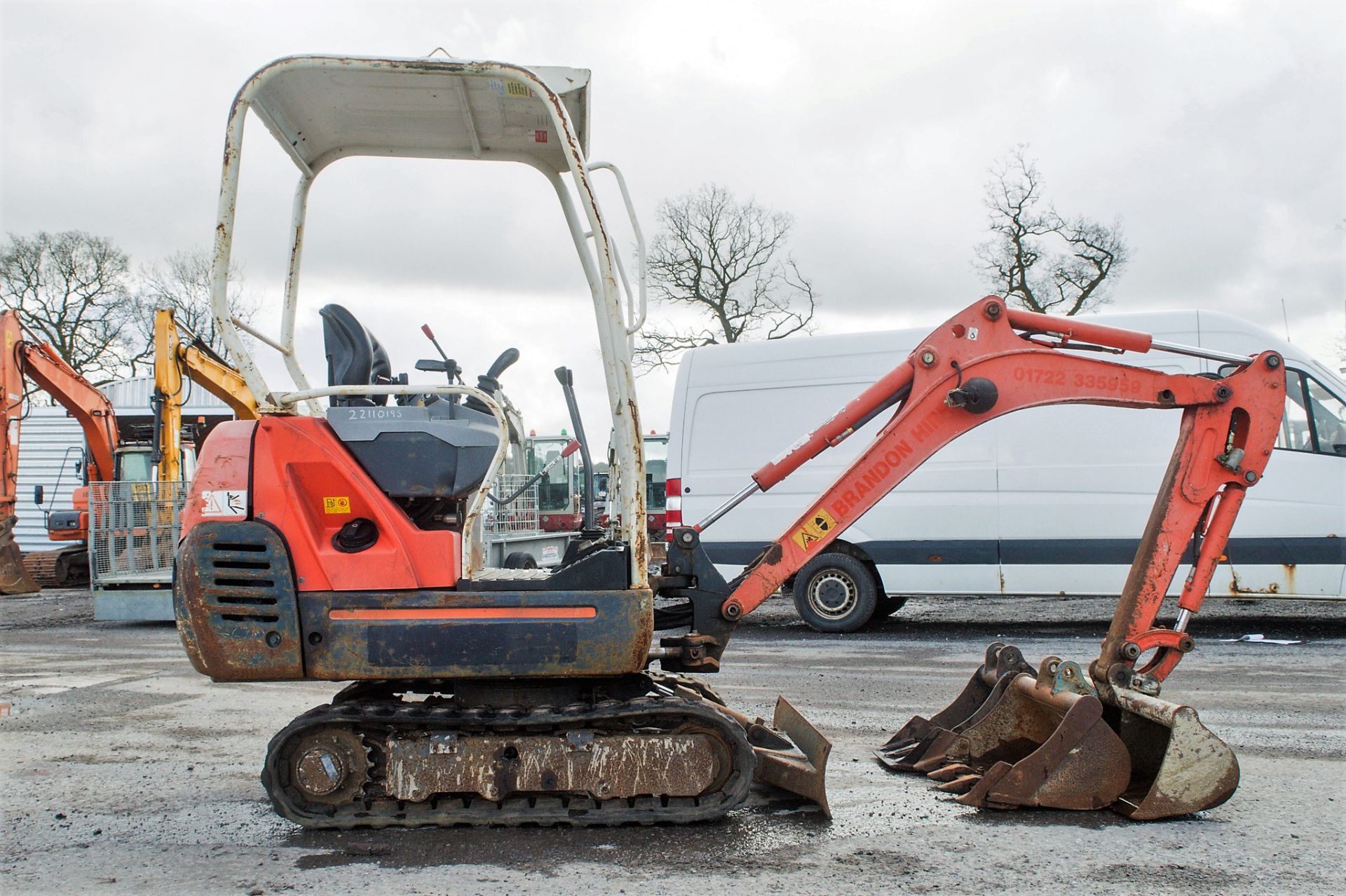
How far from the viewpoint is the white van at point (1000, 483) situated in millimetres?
9414

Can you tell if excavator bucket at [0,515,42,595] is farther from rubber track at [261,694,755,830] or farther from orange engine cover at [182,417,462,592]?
rubber track at [261,694,755,830]

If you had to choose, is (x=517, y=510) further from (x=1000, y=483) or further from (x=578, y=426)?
(x=578, y=426)

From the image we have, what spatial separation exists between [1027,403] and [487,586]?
2.67 m

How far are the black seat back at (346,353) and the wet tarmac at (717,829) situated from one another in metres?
1.86

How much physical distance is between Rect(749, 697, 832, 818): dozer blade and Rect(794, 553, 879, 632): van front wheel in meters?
5.43

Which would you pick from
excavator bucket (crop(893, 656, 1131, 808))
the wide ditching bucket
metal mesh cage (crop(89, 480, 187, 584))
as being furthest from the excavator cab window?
excavator bucket (crop(893, 656, 1131, 808))

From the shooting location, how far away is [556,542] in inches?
561

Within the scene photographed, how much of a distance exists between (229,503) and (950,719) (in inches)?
145

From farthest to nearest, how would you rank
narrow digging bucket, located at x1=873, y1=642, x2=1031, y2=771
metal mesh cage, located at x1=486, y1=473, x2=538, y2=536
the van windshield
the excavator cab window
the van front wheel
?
the van windshield
the excavator cab window
metal mesh cage, located at x1=486, y1=473, x2=538, y2=536
the van front wheel
narrow digging bucket, located at x1=873, y1=642, x2=1031, y2=771

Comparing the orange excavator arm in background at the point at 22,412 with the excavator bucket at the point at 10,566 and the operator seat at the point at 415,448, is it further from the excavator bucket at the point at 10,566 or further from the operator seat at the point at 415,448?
the operator seat at the point at 415,448

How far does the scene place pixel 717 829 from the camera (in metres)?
→ 4.36


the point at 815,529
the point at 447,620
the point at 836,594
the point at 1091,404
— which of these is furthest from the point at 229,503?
the point at 836,594

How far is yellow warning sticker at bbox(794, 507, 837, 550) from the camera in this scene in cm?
502

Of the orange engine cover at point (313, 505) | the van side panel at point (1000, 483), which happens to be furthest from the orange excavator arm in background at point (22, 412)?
the orange engine cover at point (313, 505)
